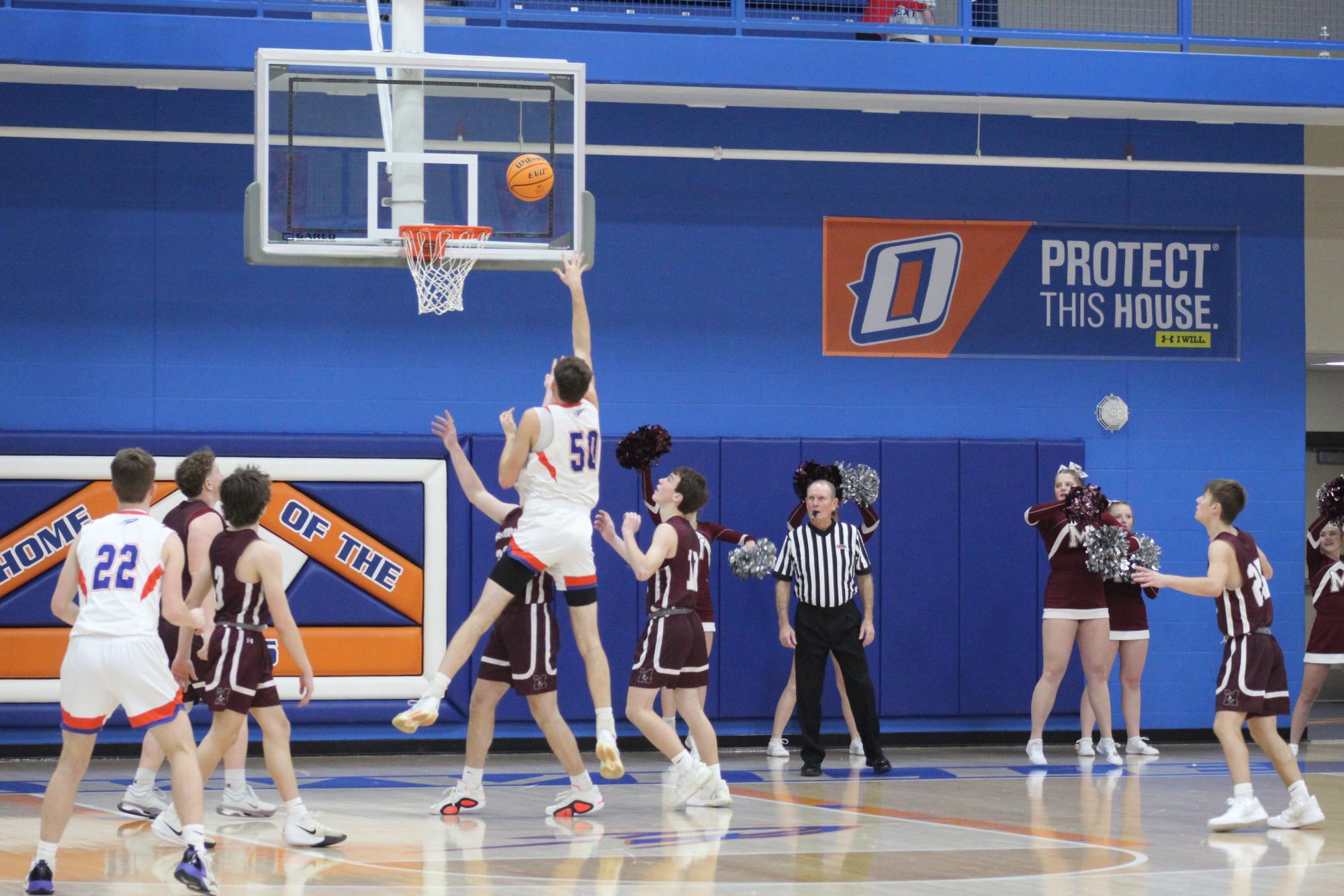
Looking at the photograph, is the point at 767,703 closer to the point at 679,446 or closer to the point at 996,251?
the point at 679,446

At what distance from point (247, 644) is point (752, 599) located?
206 inches

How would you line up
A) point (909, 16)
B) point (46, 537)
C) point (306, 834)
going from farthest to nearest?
point (909, 16), point (46, 537), point (306, 834)

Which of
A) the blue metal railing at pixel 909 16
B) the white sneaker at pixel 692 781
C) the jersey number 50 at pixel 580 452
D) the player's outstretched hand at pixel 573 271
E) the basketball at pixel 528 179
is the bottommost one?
the white sneaker at pixel 692 781

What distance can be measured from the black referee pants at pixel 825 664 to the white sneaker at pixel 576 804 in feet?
7.43

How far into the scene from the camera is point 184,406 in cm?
1090

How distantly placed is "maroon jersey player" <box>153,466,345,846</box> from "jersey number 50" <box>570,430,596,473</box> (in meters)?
1.43

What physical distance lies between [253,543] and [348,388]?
456 centimetres

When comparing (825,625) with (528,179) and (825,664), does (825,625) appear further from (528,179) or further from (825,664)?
(528,179)

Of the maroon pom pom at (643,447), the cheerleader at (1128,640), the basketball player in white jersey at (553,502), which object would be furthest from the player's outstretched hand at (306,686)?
the cheerleader at (1128,640)

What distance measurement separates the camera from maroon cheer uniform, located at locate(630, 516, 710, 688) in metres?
8.21

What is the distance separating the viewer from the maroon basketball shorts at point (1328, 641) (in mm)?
10523

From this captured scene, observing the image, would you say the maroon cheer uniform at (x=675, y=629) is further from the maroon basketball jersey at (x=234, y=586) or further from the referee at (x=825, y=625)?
the maroon basketball jersey at (x=234, y=586)

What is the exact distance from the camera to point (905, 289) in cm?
1184

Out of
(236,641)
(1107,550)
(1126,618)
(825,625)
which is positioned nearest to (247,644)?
(236,641)
